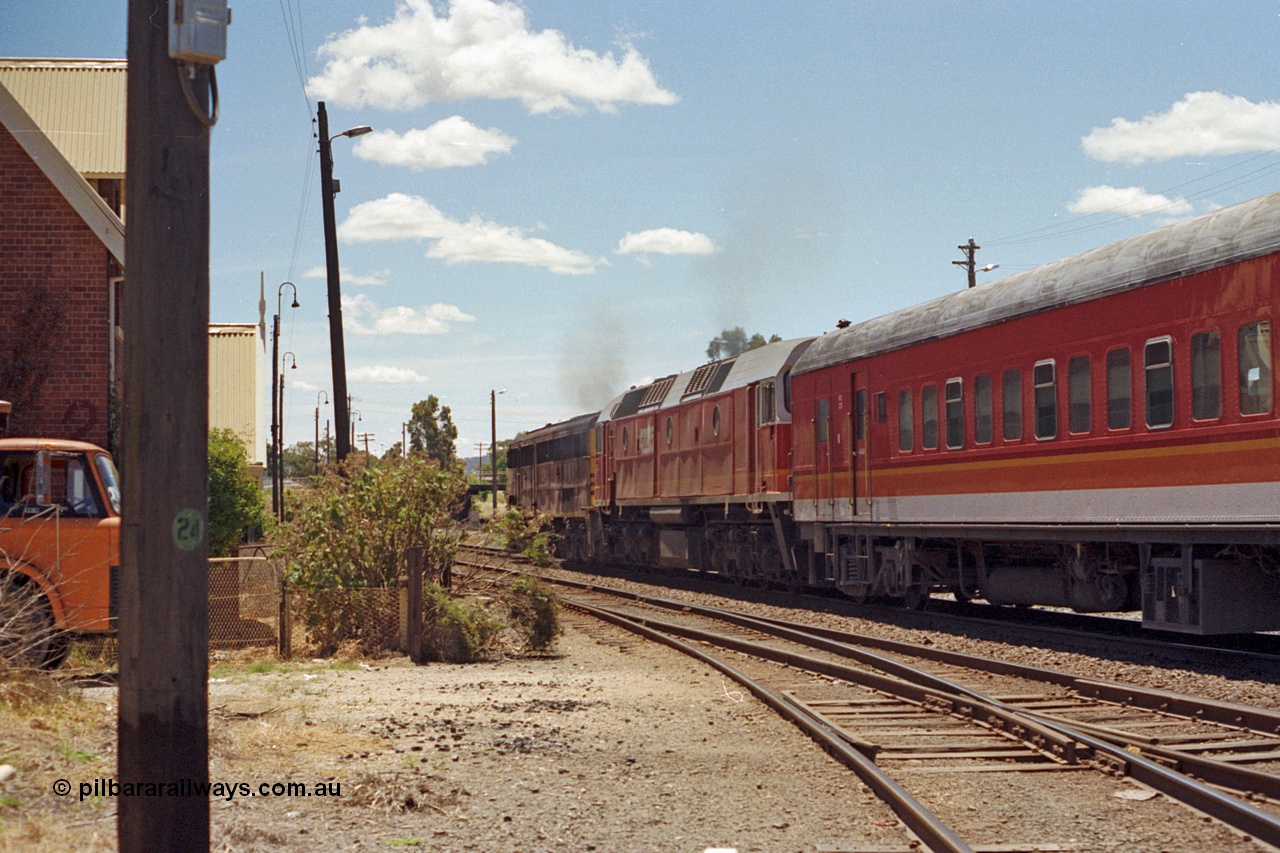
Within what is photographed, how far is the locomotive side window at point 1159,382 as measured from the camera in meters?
12.4

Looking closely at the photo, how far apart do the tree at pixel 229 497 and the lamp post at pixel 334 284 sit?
12.3ft

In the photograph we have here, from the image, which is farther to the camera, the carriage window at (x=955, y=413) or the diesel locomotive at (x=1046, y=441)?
the carriage window at (x=955, y=413)

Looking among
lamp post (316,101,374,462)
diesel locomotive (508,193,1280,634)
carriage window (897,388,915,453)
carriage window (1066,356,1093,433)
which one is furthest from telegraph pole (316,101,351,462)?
carriage window (1066,356,1093,433)

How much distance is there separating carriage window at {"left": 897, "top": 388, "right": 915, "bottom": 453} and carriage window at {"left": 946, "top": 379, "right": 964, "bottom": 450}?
87cm

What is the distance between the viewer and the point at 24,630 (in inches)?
399

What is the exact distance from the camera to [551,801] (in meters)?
7.13

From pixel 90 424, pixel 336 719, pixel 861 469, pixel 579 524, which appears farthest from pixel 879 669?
pixel 579 524

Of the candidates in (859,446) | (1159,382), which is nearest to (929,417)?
(859,446)

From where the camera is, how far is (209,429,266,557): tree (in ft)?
86.2

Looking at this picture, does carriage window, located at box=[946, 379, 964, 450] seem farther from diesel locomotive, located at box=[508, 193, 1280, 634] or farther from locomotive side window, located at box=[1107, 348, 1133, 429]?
locomotive side window, located at box=[1107, 348, 1133, 429]

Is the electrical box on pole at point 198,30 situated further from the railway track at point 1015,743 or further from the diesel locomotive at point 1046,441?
the diesel locomotive at point 1046,441

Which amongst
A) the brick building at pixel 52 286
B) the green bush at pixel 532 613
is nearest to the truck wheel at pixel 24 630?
the green bush at pixel 532 613

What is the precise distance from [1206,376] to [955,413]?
4577mm

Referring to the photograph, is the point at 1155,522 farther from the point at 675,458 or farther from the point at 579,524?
the point at 579,524
